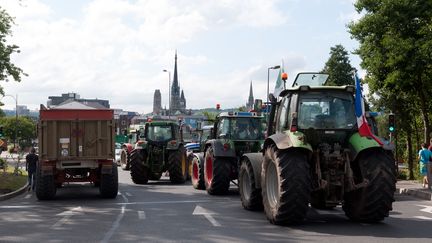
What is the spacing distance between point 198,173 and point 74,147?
431 cm

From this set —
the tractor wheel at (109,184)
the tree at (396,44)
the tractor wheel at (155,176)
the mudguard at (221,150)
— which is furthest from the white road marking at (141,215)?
the tree at (396,44)

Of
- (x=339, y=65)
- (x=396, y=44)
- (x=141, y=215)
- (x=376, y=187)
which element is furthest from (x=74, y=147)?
(x=339, y=65)

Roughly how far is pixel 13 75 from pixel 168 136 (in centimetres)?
857

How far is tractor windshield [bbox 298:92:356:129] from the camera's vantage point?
34.5 feet

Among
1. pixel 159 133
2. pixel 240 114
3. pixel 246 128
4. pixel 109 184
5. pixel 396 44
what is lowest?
pixel 109 184

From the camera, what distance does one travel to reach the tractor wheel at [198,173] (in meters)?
18.2

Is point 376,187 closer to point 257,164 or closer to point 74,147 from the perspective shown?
point 257,164

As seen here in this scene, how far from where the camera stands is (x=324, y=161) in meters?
10.1

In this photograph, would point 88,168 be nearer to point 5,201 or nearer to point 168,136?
point 5,201

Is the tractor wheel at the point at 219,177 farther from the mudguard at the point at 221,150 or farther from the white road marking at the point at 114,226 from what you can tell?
the white road marking at the point at 114,226

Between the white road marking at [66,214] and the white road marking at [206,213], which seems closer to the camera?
the white road marking at [206,213]

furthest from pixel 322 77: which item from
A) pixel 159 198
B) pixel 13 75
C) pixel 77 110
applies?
pixel 13 75

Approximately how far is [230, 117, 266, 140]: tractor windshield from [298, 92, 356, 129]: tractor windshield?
21.3 ft

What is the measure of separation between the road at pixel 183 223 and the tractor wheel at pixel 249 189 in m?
0.27
